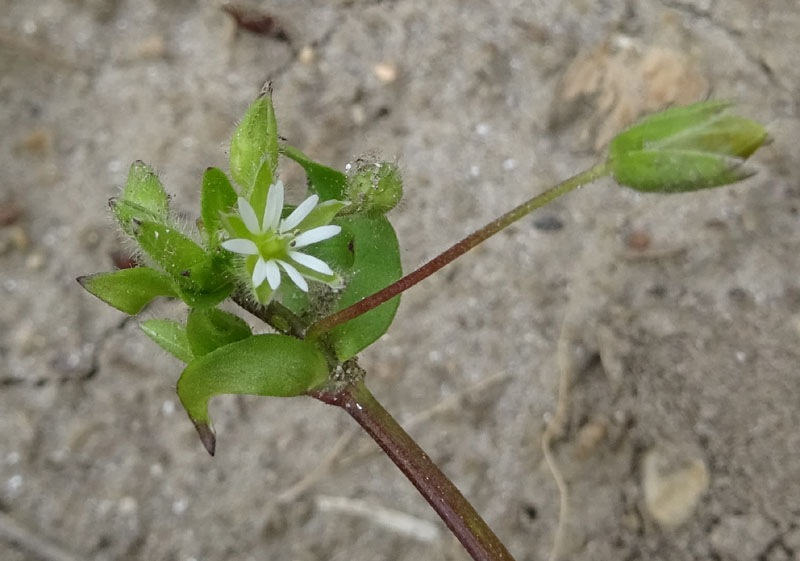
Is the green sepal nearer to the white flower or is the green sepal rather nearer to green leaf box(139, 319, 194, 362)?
the white flower

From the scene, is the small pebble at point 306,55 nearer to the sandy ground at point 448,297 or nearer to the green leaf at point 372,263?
the sandy ground at point 448,297

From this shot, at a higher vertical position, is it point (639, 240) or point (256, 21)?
point (256, 21)

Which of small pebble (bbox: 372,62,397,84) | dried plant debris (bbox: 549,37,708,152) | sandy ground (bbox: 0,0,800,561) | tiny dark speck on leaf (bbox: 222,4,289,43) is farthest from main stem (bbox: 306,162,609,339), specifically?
tiny dark speck on leaf (bbox: 222,4,289,43)

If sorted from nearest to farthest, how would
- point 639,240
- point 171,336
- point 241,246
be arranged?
1. point 241,246
2. point 171,336
3. point 639,240

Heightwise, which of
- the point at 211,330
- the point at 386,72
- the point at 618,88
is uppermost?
the point at 211,330

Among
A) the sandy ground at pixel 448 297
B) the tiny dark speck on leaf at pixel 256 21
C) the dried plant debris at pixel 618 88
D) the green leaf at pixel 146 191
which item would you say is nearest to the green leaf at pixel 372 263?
the green leaf at pixel 146 191

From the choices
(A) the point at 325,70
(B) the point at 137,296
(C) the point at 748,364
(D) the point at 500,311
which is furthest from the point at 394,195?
(A) the point at 325,70

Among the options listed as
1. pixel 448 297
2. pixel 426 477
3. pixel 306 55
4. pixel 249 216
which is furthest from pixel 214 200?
pixel 306 55

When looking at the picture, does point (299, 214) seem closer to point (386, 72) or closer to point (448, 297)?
point (448, 297)
